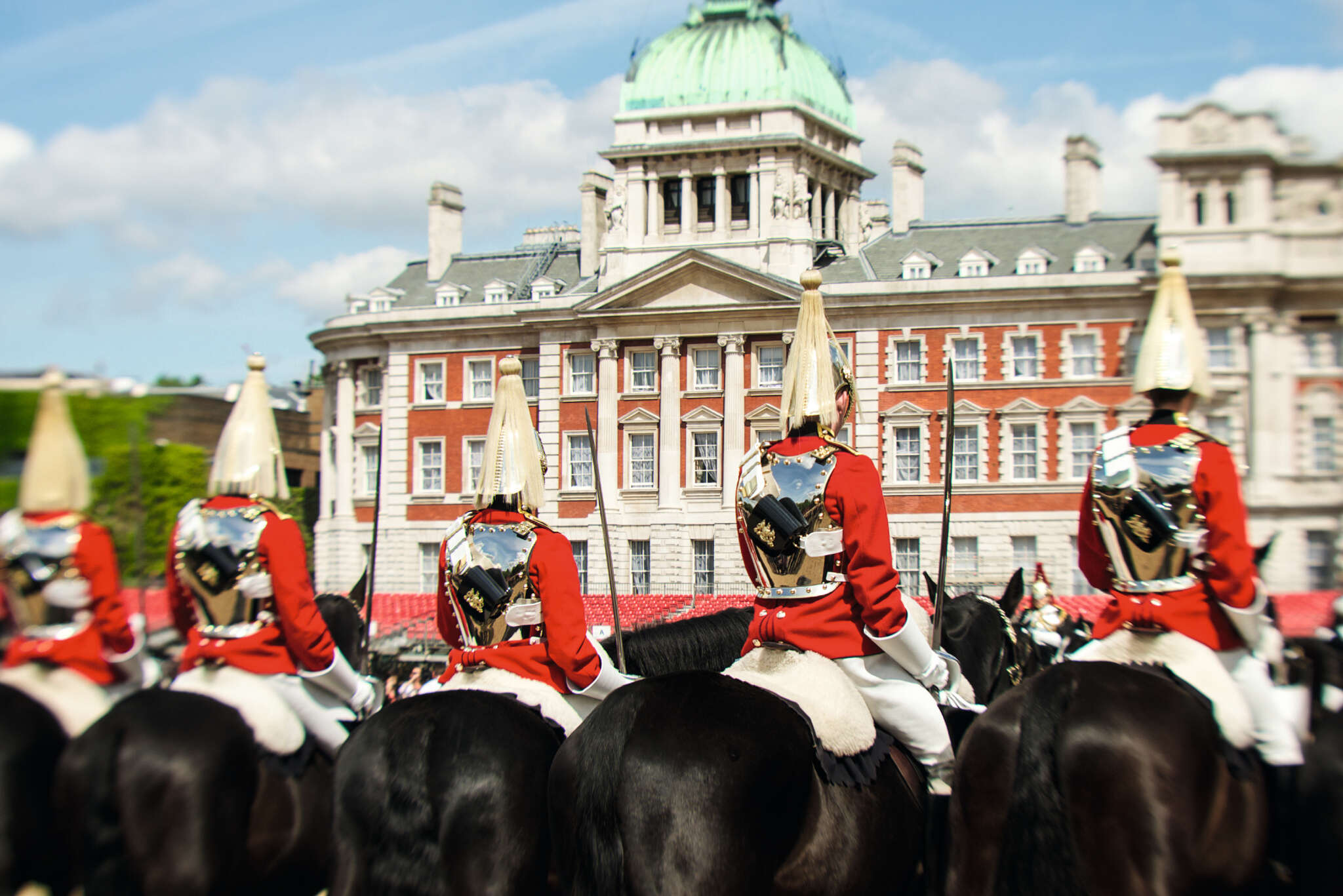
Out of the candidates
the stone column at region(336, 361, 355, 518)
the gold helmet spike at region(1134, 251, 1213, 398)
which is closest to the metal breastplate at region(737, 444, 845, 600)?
the gold helmet spike at region(1134, 251, 1213, 398)

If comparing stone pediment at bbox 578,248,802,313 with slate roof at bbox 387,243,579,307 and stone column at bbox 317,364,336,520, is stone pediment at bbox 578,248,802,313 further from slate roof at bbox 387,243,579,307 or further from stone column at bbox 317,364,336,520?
stone column at bbox 317,364,336,520

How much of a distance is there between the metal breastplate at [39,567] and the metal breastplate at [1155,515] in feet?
17.2

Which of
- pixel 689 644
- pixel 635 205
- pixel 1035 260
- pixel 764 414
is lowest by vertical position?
pixel 689 644

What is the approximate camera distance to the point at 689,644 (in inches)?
343

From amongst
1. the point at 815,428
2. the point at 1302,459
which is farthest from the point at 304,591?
the point at 1302,459

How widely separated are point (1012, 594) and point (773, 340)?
35581 millimetres

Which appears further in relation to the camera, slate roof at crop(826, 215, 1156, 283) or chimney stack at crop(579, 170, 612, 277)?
chimney stack at crop(579, 170, 612, 277)

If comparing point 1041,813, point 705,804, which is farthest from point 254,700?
point 1041,813

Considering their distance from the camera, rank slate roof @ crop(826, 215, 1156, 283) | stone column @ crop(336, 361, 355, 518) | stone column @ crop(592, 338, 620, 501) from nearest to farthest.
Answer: slate roof @ crop(826, 215, 1156, 283) < stone column @ crop(592, 338, 620, 501) < stone column @ crop(336, 361, 355, 518)

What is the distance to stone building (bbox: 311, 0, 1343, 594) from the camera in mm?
40469

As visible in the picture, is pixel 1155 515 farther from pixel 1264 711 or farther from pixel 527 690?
pixel 527 690

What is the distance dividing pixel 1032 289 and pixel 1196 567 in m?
37.2

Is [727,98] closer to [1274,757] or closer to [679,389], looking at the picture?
[679,389]

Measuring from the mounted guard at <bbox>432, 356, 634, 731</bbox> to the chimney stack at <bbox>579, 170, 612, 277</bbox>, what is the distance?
142ft
